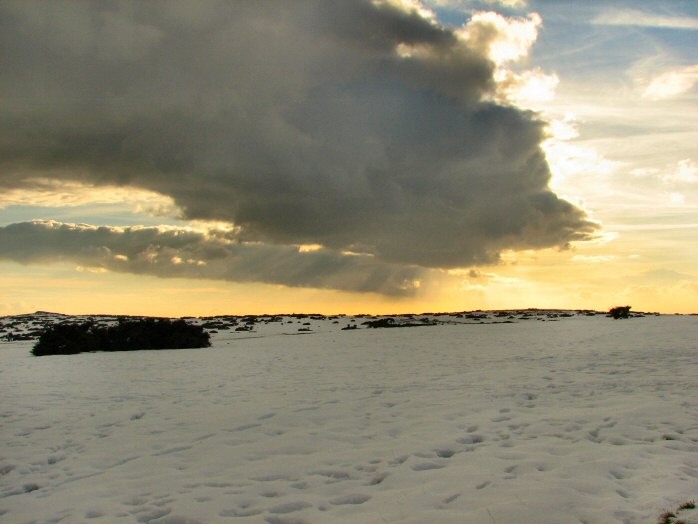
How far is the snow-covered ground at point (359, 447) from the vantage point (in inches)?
231

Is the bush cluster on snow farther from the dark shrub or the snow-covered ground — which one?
the dark shrub

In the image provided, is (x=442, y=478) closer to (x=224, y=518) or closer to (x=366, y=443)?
(x=366, y=443)

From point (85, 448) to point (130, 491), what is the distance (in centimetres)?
274

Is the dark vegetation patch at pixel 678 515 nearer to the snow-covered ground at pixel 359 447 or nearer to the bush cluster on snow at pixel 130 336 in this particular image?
the snow-covered ground at pixel 359 447

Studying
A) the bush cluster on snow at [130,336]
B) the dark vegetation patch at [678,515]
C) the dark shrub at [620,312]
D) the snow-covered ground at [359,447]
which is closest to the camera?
the dark vegetation patch at [678,515]

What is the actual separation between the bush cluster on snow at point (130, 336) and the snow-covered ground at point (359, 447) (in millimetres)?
15828

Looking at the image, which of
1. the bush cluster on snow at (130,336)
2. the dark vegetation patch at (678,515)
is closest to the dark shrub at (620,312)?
the bush cluster on snow at (130,336)

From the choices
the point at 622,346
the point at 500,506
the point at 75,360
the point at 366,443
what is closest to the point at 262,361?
the point at 75,360

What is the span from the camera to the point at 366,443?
838cm

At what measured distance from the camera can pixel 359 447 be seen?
8172 mm

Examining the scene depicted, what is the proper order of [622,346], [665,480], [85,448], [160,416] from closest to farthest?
[665,480]
[85,448]
[160,416]
[622,346]

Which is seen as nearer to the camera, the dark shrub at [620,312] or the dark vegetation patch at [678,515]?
the dark vegetation patch at [678,515]

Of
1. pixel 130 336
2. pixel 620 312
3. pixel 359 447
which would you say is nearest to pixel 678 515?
pixel 359 447

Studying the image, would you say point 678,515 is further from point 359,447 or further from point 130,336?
point 130,336
